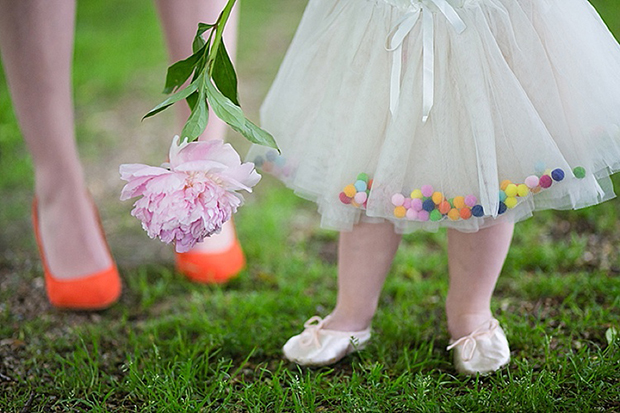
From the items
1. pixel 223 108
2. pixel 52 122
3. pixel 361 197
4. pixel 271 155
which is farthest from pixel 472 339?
pixel 52 122

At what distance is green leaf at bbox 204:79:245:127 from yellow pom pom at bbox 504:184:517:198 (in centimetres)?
39

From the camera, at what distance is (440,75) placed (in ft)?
3.32

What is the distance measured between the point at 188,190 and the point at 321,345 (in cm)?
41

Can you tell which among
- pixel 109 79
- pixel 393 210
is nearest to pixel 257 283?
pixel 393 210

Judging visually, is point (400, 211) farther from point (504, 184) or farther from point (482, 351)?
point (482, 351)

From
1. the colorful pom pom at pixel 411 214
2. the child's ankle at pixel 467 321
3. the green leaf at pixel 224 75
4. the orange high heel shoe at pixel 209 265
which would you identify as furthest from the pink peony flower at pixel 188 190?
the orange high heel shoe at pixel 209 265

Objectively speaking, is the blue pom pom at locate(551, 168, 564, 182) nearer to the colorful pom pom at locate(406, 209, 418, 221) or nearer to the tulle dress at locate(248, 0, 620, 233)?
the tulle dress at locate(248, 0, 620, 233)

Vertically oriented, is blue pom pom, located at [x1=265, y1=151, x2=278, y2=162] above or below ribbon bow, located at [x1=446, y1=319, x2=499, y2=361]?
above

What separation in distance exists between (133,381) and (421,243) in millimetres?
820

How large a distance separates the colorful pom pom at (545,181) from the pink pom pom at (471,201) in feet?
0.31

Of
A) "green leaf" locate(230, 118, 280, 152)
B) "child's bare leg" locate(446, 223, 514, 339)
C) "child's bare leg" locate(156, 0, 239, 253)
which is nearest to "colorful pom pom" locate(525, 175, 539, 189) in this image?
"child's bare leg" locate(446, 223, 514, 339)

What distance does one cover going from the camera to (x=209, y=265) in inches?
59.9

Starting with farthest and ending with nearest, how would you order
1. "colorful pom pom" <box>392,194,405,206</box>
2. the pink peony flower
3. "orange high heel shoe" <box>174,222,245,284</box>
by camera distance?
1. "orange high heel shoe" <box>174,222,245,284</box>
2. "colorful pom pom" <box>392,194,405,206</box>
3. the pink peony flower

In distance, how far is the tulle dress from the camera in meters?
0.99
